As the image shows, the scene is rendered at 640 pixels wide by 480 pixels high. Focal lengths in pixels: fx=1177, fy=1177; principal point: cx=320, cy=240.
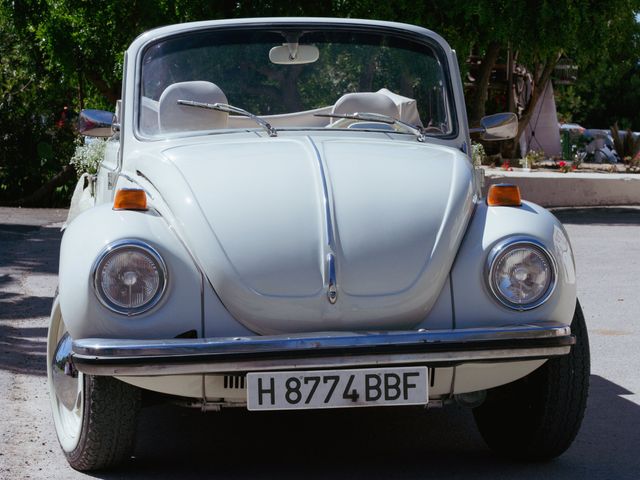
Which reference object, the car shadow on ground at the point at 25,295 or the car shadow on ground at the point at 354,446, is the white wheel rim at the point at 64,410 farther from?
the car shadow on ground at the point at 25,295

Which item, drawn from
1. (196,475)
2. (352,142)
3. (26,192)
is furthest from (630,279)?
(26,192)

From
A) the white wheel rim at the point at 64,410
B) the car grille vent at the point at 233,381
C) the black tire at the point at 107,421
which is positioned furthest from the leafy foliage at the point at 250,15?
the car grille vent at the point at 233,381

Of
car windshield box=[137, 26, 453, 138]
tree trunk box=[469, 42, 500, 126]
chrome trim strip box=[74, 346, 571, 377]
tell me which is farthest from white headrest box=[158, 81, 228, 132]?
tree trunk box=[469, 42, 500, 126]

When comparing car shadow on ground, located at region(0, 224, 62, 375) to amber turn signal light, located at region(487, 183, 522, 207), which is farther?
car shadow on ground, located at region(0, 224, 62, 375)

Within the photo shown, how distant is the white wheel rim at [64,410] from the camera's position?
420 cm

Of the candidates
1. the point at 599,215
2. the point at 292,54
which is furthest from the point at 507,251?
the point at 599,215

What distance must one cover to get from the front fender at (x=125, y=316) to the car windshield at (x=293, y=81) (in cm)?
125

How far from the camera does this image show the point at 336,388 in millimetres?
3816

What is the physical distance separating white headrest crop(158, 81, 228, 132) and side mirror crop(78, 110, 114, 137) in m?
0.80

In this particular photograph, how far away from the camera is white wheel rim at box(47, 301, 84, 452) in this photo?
4.20 m

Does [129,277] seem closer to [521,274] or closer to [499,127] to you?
[521,274]

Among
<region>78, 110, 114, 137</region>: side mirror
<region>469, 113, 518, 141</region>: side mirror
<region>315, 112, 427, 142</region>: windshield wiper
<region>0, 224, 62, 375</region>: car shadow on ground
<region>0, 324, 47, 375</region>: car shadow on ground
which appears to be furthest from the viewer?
<region>0, 224, 62, 375</region>: car shadow on ground

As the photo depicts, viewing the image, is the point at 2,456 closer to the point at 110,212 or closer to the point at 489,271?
the point at 110,212

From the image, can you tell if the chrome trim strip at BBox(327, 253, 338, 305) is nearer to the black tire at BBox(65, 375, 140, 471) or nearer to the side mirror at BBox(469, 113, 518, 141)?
the black tire at BBox(65, 375, 140, 471)
